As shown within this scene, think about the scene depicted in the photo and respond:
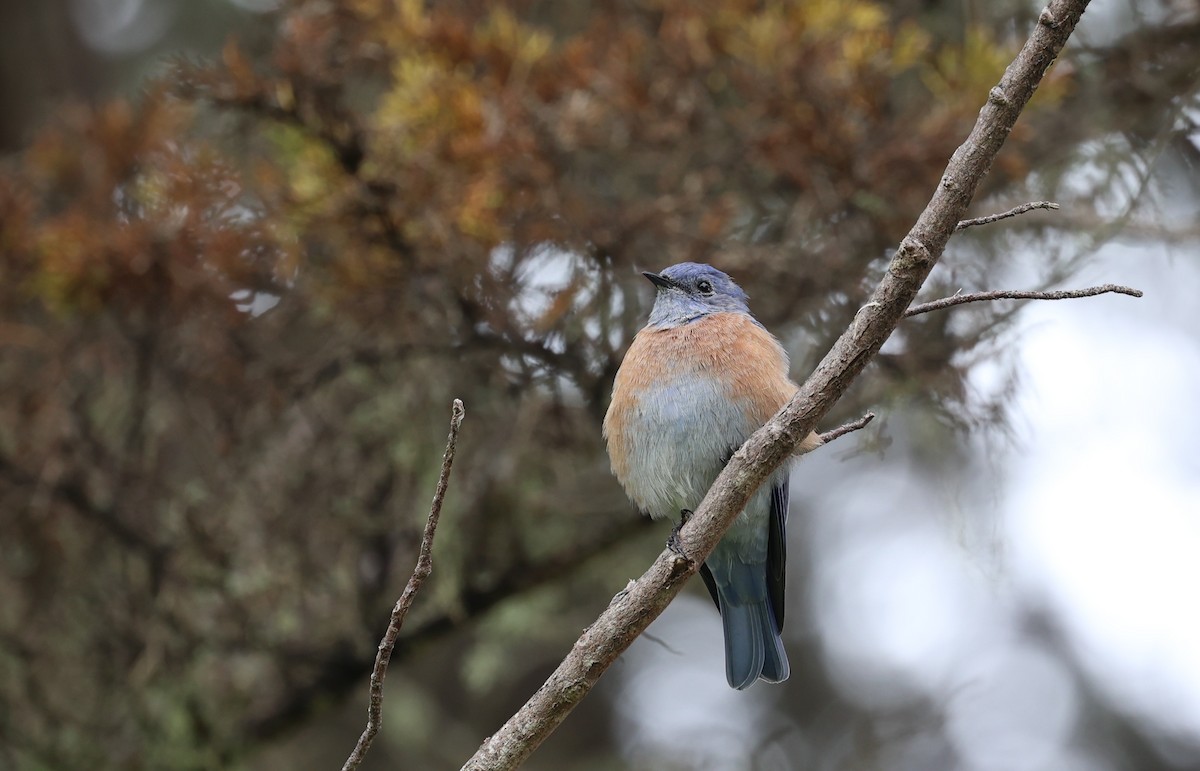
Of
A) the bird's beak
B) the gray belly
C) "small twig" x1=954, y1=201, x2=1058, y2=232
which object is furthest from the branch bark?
the bird's beak

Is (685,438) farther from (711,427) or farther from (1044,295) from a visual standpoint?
(1044,295)

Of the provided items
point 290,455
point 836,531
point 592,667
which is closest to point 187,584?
point 290,455

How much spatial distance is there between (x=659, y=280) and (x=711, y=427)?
2.28 feet

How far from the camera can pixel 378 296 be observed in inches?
191

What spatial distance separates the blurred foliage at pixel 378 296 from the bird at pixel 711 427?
281mm

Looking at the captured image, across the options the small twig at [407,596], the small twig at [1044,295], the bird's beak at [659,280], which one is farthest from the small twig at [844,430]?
the bird's beak at [659,280]

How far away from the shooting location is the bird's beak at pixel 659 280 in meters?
4.66

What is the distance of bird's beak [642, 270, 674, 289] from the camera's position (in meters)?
4.66

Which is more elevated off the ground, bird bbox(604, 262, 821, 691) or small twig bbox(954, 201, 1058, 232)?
small twig bbox(954, 201, 1058, 232)

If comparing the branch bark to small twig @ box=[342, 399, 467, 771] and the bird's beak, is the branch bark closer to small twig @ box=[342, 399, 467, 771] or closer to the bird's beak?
small twig @ box=[342, 399, 467, 771]

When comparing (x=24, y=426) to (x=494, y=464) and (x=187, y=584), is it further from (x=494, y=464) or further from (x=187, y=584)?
(x=494, y=464)

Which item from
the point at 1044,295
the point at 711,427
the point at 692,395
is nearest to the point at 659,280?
the point at 692,395

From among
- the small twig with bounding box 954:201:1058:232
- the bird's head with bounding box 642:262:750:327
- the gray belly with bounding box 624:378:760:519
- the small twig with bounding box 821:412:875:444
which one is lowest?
the gray belly with bounding box 624:378:760:519

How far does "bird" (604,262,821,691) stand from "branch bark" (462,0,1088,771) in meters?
1.18
